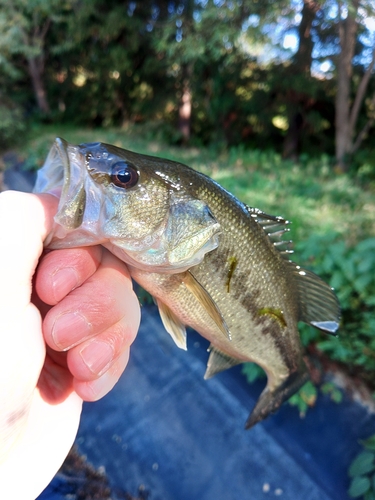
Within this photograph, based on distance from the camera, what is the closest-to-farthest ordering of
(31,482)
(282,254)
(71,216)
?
(71,216), (31,482), (282,254)

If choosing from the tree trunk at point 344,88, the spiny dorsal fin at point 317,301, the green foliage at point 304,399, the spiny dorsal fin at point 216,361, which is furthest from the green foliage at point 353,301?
the tree trunk at point 344,88

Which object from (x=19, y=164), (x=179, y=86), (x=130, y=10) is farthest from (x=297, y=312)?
(x=130, y=10)

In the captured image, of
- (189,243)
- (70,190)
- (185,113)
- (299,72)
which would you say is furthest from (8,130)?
(189,243)

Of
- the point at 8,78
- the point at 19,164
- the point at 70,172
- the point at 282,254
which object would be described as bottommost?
the point at 19,164

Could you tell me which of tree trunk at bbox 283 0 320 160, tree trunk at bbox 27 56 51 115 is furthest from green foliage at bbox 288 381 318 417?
tree trunk at bbox 27 56 51 115

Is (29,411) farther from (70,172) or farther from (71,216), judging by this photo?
(70,172)

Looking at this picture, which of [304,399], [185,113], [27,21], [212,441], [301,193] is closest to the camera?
[212,441]

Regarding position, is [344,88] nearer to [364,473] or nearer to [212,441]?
[364,473]

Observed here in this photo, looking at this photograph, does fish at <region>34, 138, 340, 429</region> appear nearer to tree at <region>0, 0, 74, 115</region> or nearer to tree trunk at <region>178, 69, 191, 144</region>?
tree trunk at <region>178, 69, 191, 144</region>
